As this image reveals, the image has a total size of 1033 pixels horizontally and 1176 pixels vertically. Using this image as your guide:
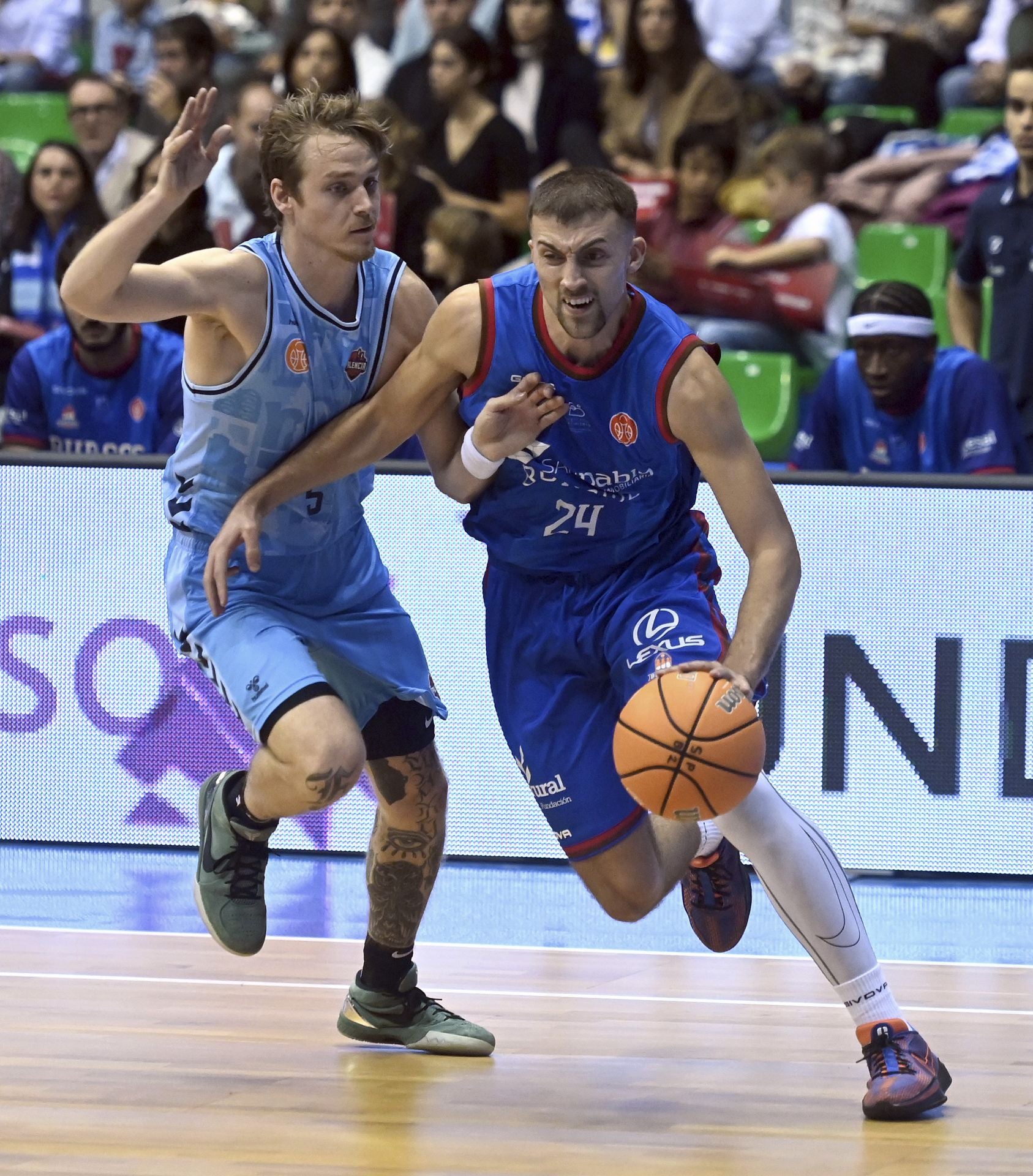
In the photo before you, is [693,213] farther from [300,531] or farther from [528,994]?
[300,531]

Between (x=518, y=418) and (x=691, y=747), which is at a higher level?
(x=518, y=418)

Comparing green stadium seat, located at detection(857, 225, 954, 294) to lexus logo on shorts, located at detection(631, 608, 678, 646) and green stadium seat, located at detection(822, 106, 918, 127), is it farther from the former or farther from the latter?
lexus logo on shorts, located at detection(631, 608, 678, 646)

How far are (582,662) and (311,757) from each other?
0.68 meters

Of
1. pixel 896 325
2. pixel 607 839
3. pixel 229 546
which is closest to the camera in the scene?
pixel 229 546

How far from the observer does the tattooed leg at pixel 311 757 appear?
4.01m

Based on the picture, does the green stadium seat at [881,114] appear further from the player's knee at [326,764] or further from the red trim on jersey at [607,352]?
the player's knee at [326,764]

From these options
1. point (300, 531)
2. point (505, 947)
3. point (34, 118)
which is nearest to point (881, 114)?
point (34, 118)

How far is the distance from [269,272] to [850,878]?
129 inches

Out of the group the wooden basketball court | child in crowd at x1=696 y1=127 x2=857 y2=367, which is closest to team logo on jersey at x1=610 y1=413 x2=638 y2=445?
the wooden basketball court

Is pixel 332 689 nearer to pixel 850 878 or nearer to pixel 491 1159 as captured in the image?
pixel 491 1159

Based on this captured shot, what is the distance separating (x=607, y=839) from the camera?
4.26m

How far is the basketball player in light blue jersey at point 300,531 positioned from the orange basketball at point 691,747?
640mm

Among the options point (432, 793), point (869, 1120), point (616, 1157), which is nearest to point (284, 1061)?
point (432, 793)

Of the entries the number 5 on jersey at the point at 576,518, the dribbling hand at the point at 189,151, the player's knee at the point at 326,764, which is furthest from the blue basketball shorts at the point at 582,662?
the dribbling hand at the point at 189,151
